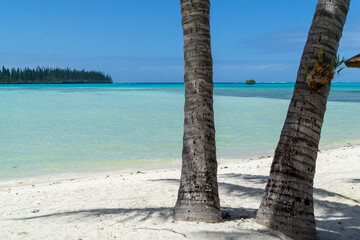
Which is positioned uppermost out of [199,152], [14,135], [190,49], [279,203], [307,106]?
[190,49]

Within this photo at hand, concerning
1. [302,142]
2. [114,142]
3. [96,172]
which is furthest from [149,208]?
[114,142]

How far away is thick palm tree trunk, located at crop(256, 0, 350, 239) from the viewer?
13.3 ft

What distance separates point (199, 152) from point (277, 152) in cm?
96

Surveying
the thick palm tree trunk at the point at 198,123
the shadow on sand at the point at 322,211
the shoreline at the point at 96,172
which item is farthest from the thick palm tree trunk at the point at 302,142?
the shoreline at the point at 96,172

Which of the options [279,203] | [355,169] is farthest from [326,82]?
[355,169]

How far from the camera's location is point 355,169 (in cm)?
911

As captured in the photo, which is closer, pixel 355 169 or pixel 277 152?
pixel 277 152

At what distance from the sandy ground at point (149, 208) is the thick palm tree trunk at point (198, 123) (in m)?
0.26

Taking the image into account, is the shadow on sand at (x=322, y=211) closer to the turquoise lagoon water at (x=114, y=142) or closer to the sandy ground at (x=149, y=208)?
the sandy ground at (x=149, y=208)

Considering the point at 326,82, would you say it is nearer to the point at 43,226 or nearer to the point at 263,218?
the point at 263,218

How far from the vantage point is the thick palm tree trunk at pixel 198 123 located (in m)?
4.67

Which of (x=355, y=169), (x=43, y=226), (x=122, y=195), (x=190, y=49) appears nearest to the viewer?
(x=190, y=49)

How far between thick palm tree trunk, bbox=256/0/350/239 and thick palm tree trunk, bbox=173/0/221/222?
2.60ft

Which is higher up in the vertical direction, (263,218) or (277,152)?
(277,152)
